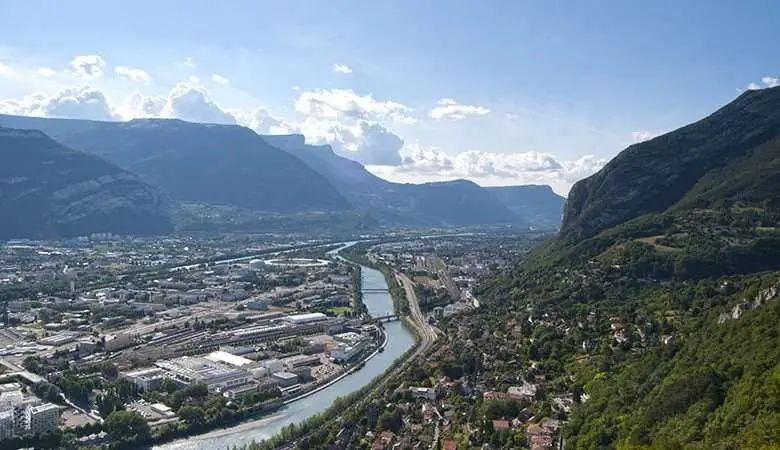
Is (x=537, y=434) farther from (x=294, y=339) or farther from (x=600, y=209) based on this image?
(x=600, y=209)

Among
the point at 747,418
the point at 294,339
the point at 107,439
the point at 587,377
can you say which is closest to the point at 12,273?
the point at 294,339

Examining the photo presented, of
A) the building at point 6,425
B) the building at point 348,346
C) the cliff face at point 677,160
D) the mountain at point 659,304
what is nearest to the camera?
the mountain at point 659,304

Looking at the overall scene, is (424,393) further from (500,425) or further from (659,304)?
(659,304)

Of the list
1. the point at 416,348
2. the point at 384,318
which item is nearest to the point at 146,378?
the point at 416,348

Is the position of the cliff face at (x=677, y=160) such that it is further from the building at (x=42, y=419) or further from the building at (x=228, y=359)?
the building at (x=42, y=419)

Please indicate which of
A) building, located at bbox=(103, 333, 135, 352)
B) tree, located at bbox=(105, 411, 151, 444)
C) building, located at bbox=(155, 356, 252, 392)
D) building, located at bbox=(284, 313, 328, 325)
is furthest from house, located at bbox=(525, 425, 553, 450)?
building, located at bbox=(284, 313, 328, 325)

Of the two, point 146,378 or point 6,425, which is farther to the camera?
point 146,378

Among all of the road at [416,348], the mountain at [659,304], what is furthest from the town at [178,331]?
the mountain at [659,304]

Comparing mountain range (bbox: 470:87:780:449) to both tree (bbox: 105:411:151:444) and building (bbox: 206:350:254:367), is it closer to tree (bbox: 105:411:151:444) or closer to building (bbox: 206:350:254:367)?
building (bbox: 206:350:254:367)
